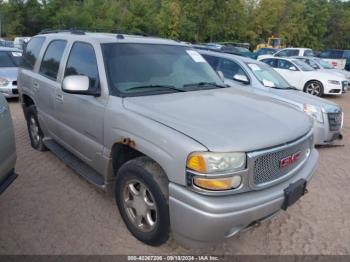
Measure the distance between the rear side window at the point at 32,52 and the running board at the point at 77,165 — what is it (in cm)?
129

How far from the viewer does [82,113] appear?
378 cm

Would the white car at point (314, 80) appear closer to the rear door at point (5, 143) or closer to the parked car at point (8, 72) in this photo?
the parked car at point (8, 72)

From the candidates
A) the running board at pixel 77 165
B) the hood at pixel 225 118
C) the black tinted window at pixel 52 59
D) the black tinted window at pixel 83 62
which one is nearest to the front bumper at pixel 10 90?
the black tinted window at pixel 52 59

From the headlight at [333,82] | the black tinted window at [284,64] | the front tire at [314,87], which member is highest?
the black tinted window at [284,64]

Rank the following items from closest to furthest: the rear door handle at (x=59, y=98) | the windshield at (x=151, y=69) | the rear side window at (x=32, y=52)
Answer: the windshield at (x=151, y=69), the rear door handle at (x=59, y=98), the rear side window at (x=32, y=52)

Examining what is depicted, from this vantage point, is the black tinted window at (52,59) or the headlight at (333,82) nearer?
the black tinted window at (52,59)

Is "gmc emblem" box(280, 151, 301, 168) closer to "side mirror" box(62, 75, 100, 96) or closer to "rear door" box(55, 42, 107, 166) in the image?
"rear door" box(55, 42, 107, 166)

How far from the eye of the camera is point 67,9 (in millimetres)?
44219

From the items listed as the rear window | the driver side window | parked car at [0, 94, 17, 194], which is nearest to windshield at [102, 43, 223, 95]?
parked car at [0, 94, 17, 194]

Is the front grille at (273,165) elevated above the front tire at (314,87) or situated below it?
above

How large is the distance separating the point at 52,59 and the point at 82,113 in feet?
4.46

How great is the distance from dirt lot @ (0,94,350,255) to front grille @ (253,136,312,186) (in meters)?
0.82

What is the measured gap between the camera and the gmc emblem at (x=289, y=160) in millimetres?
2920

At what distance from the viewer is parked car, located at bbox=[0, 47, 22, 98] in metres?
9.47
